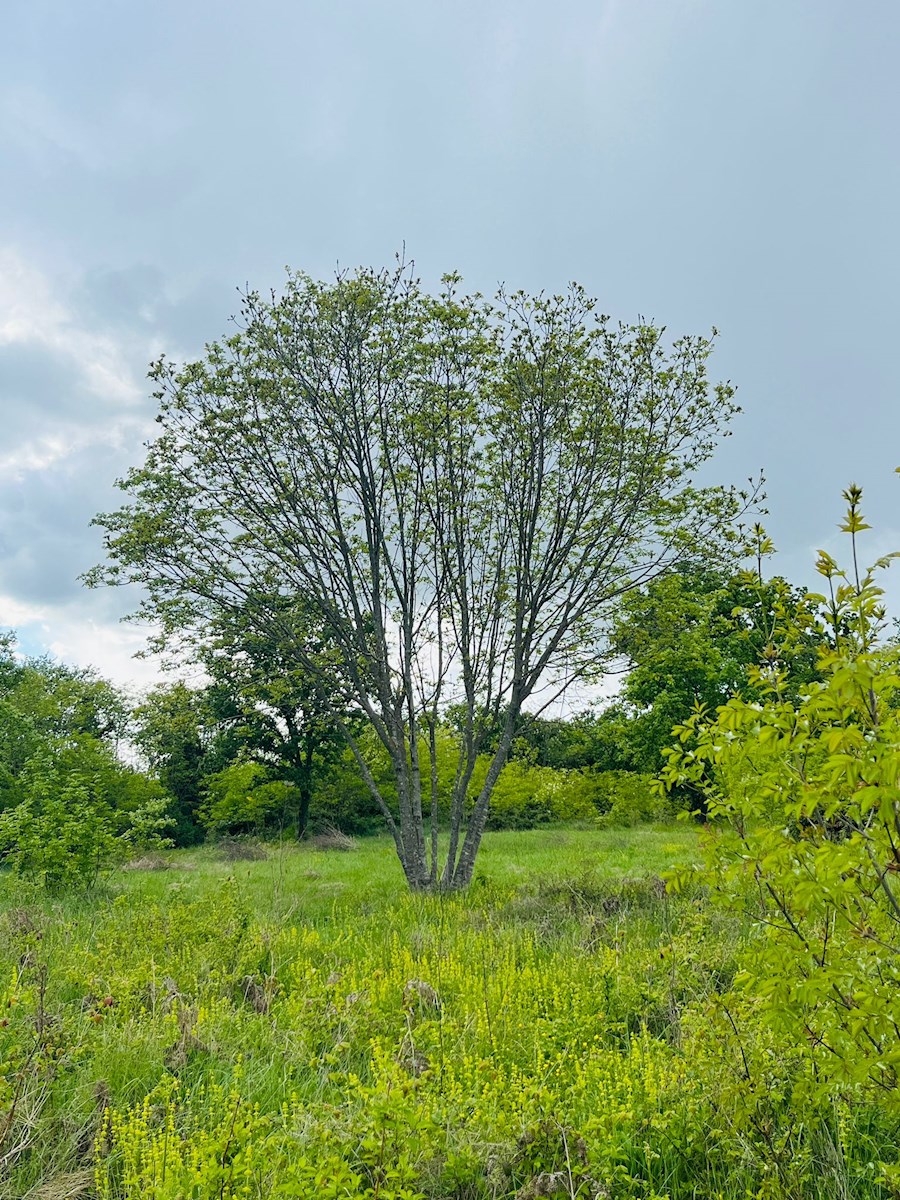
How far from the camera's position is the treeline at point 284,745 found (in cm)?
992

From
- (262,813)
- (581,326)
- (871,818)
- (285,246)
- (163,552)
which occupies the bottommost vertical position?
(262,813)

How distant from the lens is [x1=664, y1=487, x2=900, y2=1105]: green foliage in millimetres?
1785

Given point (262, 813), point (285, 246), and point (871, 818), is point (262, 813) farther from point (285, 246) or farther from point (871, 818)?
point (871, 818)

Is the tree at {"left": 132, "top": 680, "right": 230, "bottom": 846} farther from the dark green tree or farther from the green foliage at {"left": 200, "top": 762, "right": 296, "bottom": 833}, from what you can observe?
the green foliage at {"left": 200, "top": 762, "right": 296, "bottom": 833}

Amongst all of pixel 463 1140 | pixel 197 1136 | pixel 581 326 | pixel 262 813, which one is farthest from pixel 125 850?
pixel 262 813

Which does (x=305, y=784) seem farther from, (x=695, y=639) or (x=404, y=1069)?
(x=404, y=1069)

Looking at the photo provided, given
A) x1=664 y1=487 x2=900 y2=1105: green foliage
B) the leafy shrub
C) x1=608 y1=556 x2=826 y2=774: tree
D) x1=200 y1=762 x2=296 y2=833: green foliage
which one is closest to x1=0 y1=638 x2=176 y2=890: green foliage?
x1=200 y1=762 x2=296 y2=833: green foliage

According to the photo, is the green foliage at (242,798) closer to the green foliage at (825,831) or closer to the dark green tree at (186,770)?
the dark green tree at (186,770)

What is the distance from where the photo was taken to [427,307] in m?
10.1

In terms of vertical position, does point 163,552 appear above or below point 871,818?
above

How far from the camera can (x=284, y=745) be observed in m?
28.2

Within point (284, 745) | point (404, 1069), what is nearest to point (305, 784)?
point (284, 745)

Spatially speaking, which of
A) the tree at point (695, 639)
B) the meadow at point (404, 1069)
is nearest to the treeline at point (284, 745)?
the tree at point (695, 639)

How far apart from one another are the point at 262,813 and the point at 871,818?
26510mm
